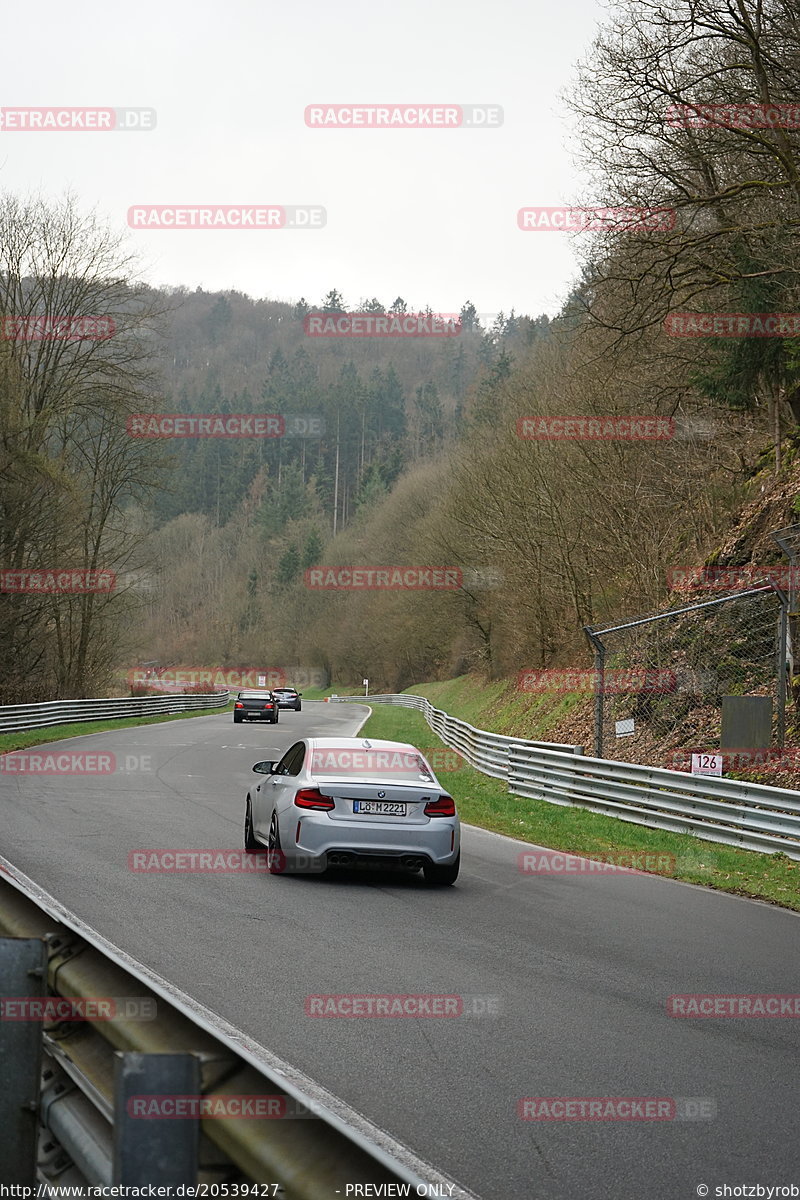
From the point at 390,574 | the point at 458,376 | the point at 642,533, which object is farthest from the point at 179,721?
the point at 458,376

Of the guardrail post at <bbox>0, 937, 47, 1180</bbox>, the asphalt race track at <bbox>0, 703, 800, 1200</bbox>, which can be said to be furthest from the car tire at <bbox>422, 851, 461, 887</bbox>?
the guardrail post at <bbox>0, 937, 47, 1180</bbox>

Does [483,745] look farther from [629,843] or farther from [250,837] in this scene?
[250,837]

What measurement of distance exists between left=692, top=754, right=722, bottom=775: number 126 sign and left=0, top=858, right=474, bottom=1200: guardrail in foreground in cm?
1145

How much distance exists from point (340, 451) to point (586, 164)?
12269 centimetres

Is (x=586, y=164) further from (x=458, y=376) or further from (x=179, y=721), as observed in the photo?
(x=458, y=376)

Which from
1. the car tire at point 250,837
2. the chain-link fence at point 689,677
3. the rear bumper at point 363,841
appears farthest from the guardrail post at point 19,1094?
the chain-link fence at point 689,677

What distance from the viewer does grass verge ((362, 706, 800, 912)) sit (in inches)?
500

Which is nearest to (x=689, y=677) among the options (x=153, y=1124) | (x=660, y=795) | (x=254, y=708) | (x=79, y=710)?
(x=660, y=795)

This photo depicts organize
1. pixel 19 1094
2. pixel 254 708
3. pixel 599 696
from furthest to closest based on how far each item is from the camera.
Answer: pixel 254 708
pixel 599 696
pixel 19 1094

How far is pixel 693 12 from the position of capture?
58.4 ft

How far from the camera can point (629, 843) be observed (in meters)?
15.9

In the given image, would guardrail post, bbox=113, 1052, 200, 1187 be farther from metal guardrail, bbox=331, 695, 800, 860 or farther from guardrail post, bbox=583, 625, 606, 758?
guardrail post, bbox=583, 625, 606, 758

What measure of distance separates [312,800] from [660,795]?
22.0 ft

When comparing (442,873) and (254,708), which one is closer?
(442,873)
